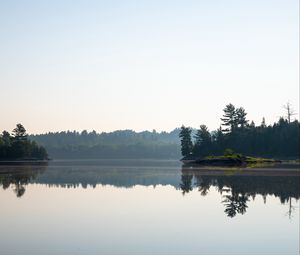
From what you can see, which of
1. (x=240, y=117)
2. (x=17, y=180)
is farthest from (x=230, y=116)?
(x=17, y=180)

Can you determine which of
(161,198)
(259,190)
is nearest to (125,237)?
(161,198)

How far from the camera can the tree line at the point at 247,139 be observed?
14088 cm

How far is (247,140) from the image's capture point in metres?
150

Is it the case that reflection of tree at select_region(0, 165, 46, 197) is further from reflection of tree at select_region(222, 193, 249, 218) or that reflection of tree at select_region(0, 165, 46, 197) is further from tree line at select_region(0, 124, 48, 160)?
tree line at select_region(0, 124, 48, 160)

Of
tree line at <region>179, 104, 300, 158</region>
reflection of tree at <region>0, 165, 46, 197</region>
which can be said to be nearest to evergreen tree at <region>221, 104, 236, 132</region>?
tree line at <region>179, 104, 300, 158</region>

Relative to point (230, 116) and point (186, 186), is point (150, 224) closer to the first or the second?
point (186, 186)

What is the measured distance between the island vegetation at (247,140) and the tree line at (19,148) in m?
53.2

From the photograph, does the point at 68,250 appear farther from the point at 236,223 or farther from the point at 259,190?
the point at 259,190

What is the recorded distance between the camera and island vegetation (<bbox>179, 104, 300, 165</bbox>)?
140750 mm

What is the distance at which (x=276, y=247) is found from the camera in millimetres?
15883

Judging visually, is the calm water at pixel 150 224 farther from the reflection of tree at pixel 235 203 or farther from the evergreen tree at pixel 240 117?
the evergreen tree at pixel 240 117

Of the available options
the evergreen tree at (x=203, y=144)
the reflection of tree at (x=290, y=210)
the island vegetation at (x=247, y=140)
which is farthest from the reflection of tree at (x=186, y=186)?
the evergreen tree at (x=203, y=144)

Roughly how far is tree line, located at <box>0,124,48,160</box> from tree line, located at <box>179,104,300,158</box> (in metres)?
53.4

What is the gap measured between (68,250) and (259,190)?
932 inches
